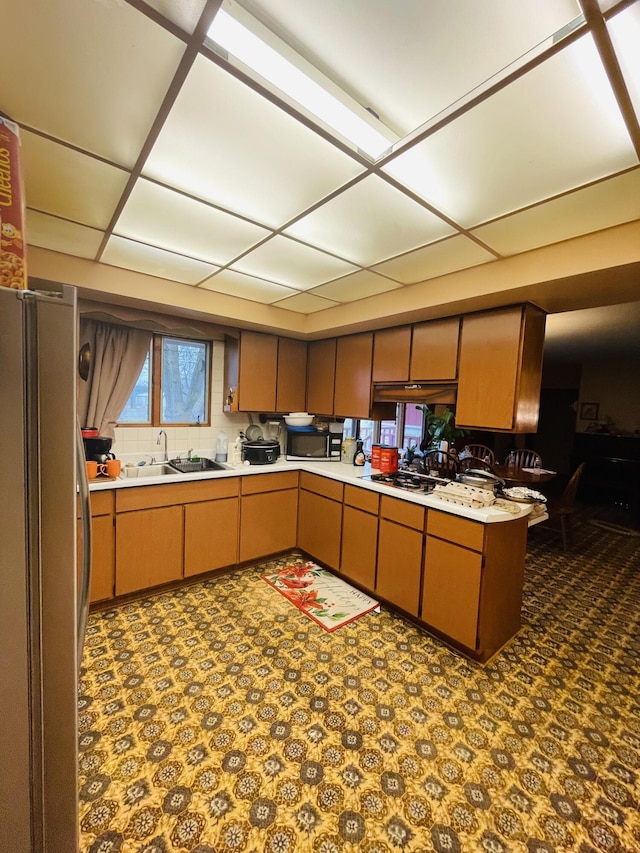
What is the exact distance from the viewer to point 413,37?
88 cm

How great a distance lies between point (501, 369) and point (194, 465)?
2.77 metres

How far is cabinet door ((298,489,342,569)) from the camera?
317 cm

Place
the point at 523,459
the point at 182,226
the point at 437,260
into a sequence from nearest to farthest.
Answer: the point at 182,226 → the point at 437,260 → the point at 523,459

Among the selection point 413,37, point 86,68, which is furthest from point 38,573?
point 413,37

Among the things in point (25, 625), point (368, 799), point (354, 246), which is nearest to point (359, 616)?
point (368, 799)

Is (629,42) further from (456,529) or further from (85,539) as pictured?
(456,529)

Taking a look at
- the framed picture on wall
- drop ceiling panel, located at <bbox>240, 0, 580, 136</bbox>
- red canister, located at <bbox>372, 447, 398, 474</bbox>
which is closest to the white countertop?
red canister, located at <bbox>372, 447, 398, 474</bbox>

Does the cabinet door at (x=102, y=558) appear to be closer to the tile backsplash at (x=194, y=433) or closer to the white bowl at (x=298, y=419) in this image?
the tile backsplash at (x=194, y=433)

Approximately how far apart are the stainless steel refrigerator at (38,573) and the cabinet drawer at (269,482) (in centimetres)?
229

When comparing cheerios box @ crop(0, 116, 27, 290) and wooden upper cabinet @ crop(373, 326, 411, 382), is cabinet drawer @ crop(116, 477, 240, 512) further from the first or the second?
cheerios box @ crop(0, 116, 27, 290)

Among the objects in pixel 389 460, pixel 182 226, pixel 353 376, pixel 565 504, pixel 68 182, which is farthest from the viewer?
pixel 565 504

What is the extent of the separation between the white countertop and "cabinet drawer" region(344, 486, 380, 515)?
5 cm

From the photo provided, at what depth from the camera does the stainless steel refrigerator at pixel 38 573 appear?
2.70 feet

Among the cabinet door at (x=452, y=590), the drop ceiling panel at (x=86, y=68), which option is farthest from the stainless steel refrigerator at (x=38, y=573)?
the cabinet door at (x=452, y=590)
